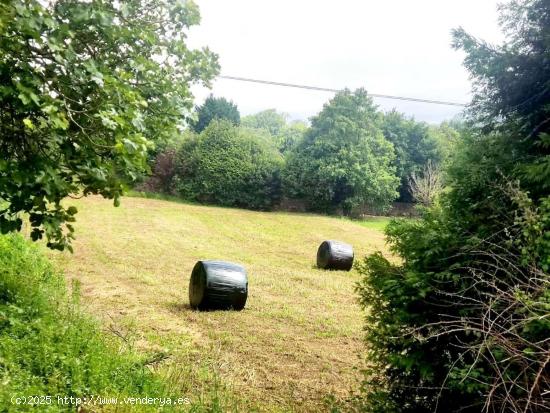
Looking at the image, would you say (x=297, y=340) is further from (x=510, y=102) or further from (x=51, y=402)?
(x=510, y=102)

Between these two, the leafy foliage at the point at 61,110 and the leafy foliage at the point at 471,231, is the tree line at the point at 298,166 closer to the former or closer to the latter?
the leafy foliage at the point at 61,110

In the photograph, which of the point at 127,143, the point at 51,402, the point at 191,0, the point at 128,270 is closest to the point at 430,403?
the point at 51,402

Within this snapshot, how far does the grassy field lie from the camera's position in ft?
17.0

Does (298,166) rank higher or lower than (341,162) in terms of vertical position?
lower

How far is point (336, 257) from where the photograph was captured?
507 inches

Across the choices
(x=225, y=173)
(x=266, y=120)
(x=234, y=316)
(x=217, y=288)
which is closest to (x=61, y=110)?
(x=217, y=288)

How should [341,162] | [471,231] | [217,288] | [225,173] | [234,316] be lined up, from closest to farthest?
1. [471,231]
2. [234,316]
3. [217,288]
4. [225,173]
5. [341,162]

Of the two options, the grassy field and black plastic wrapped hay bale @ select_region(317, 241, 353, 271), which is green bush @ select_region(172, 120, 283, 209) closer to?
the grassy field

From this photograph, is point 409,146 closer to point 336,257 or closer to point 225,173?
point 225,173

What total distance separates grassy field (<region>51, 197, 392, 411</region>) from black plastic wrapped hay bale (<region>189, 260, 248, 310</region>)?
182 millimetres

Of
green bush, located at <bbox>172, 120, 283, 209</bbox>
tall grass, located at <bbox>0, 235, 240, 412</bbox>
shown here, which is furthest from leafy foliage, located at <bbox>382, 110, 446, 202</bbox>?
tall grass, located at <bbox>0, 235, 240, 412</bbox>

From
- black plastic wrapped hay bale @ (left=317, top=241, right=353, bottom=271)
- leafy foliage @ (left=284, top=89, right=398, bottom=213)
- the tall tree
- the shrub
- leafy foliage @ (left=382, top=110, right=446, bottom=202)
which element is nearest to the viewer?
the shrub

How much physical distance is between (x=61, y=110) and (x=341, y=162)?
2778 cm

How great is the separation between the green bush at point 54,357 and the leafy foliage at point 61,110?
39.9 inches
